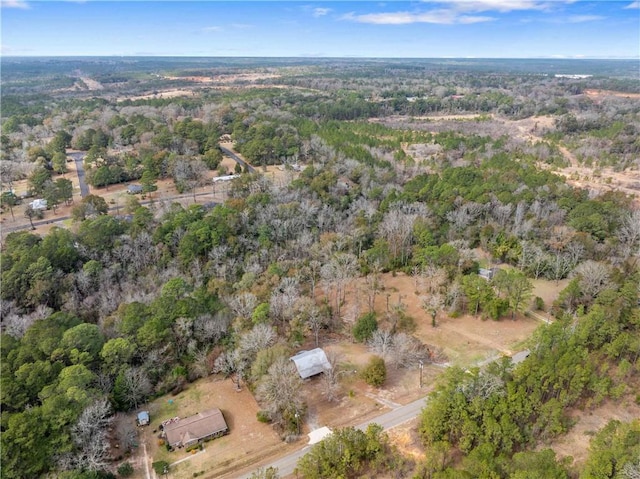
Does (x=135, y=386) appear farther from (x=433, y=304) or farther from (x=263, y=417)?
(x=433, y=304)

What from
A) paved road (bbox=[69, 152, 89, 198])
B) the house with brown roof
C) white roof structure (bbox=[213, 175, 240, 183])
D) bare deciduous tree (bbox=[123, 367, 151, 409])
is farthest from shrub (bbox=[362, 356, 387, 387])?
paved road (bbox=[69, 152, 89, 198])

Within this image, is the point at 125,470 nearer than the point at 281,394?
Yes

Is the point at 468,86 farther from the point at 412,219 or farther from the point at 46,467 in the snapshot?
the point at 46,467

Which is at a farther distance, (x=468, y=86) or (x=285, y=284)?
(x=468, y=86)

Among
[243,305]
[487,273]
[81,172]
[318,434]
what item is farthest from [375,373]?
[81,172]

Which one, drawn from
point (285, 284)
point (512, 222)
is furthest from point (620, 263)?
point (285, 284)
